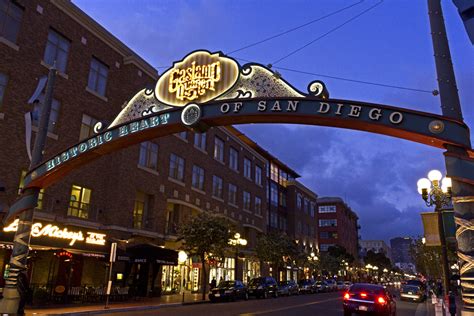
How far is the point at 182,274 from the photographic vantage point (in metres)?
37.9

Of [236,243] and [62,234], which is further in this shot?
[236,243]

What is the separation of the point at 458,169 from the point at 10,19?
24591mm

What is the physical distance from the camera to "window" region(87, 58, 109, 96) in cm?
2927

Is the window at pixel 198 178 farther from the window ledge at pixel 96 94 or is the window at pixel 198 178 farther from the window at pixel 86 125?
the window at pixel 86 125

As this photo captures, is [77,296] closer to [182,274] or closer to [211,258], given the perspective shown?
[211,258]

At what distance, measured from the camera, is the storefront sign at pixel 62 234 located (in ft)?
71.8

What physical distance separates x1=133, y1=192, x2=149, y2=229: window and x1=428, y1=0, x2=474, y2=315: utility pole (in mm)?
26644

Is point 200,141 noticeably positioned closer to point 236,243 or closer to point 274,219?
point 236,243

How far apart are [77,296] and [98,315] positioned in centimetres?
547

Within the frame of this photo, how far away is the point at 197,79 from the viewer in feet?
41.8

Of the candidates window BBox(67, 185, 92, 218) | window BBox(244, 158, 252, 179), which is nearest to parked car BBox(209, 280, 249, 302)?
window BBox(67, 185, 92, 218)

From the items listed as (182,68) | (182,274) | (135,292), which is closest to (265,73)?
(182,68)

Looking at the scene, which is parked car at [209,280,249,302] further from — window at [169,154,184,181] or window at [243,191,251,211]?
window at [243,191,251,211]

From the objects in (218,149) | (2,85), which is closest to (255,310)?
(2,85)
